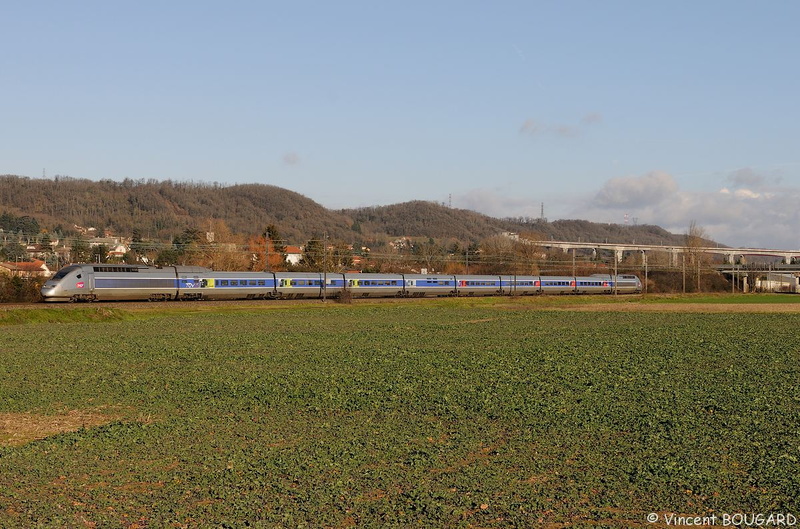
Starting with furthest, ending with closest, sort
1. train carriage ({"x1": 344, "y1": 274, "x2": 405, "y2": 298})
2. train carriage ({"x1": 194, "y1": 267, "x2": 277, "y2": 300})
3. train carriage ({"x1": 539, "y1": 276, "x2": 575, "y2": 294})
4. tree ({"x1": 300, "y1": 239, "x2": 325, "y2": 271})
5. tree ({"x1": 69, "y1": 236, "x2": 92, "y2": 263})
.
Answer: tree ({"x1": 300, "y1": 239, "x2": 325, "y2": 271}), tree ({"x1": 69, "y1": 236, "x2": 92, "y2": 263}), train carriage ({"x1": 539, "y1": 276, "x2": 575, "y2": 294}), train carriage ({"x1": 344, "y1": 274, "x2": 405, "y2": 298}), train carriage ({"x1": 194, "y1": 267, "x2": 277, "y2": 300})

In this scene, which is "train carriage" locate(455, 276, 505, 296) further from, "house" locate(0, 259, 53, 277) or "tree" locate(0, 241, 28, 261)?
"tree" locate(0, 241, 28, 261)

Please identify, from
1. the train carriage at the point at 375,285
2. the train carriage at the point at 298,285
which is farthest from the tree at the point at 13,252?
the train carriage at the point at 375,285

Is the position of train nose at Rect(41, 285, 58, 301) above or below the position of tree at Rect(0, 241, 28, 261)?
below

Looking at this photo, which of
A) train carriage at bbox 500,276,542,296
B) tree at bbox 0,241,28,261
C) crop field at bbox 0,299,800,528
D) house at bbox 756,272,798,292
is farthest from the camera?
house at bbox 756,272,798,292

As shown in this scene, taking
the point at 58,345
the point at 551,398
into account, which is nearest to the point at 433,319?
the point at 58,345

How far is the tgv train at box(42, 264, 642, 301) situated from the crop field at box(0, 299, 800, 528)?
90.8 ft

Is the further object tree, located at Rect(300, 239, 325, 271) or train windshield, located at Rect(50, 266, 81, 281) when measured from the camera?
tree, located at Rect(300, 239, 325, 271)

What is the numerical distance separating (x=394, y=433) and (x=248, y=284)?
64628mm

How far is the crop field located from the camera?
1341 cm

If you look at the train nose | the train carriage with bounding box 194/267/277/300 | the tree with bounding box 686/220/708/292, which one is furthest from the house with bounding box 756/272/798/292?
the train nose

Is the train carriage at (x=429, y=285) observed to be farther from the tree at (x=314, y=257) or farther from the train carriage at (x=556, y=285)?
the tree at (x=314, y=257)

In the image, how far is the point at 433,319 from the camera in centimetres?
6247

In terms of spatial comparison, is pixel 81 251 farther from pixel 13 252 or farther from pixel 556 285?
pixel 556 285

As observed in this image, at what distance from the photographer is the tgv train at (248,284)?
224ft
